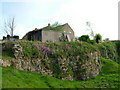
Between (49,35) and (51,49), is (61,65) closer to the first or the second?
(51,49)

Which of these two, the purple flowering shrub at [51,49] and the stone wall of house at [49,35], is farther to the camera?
the stone wall of house at [49,35]

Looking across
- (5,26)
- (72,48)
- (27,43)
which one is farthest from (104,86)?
(5,26)

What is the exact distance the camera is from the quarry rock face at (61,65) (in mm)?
24672

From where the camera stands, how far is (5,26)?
5859 cm

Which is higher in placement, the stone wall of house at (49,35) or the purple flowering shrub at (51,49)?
the stone wall of house at (49,35)

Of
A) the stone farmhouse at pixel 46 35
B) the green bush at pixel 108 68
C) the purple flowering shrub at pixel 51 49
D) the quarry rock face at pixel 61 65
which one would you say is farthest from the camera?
the stone farmhouse at pixel 46 35

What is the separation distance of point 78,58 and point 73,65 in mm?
1997

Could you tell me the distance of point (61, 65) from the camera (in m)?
28.2

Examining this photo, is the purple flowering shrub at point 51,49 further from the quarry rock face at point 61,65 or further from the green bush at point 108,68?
the green bush at point 108,68

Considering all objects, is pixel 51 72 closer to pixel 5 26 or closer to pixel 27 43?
pixel 27 43

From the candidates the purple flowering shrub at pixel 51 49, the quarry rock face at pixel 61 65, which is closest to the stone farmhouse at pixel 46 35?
the purple flowering shrub at pixel 51 49

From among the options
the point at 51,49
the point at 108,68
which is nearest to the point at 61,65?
the point at 51,49

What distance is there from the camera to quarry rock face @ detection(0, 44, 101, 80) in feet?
80.9

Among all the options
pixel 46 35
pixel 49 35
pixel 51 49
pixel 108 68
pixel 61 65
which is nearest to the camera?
pixel 61 65
